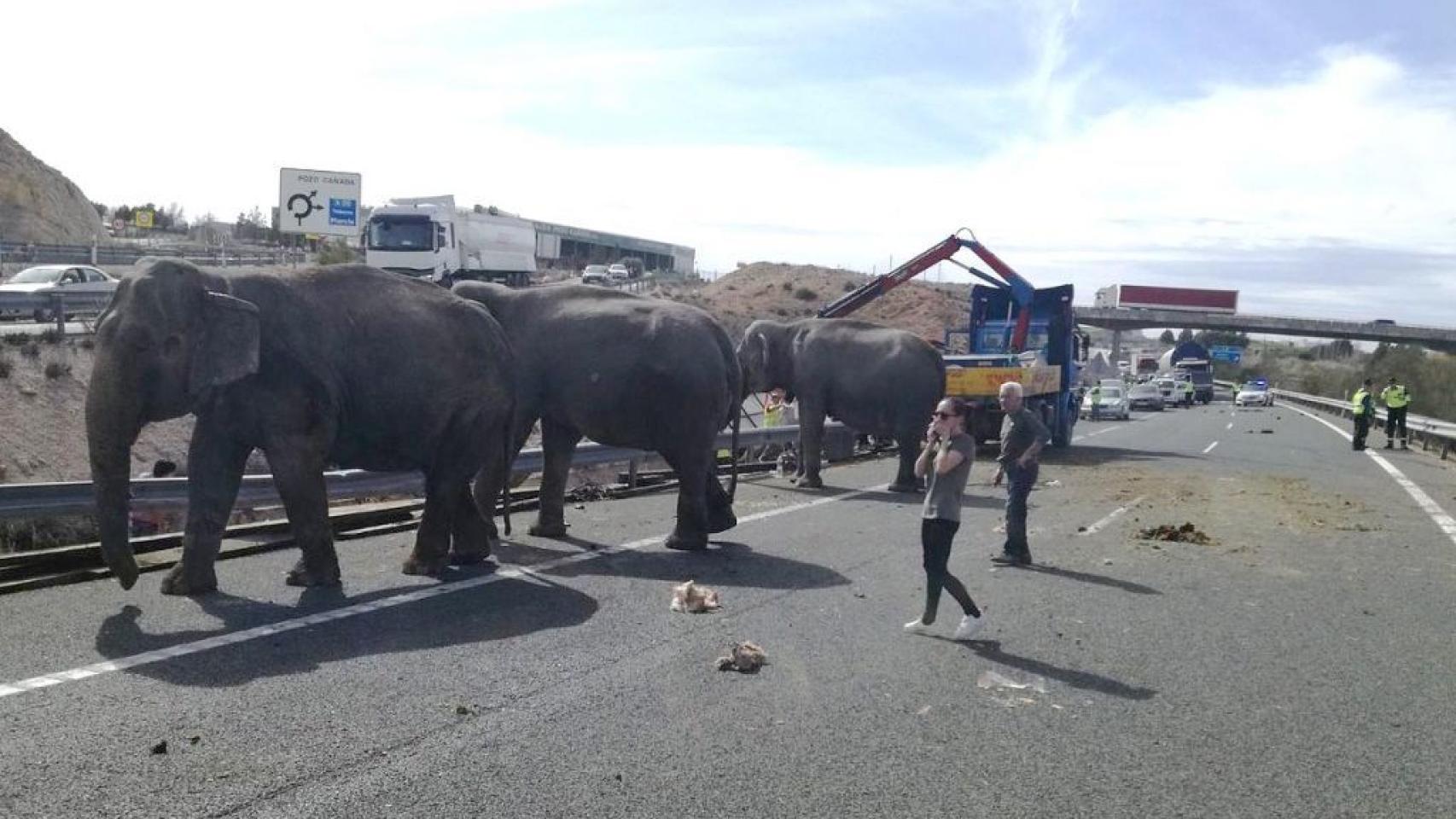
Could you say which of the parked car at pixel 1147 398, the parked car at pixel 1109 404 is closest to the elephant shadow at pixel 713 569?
the parked car at pixel 1109 404

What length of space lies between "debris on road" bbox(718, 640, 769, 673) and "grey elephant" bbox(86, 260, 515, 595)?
10.3 ft

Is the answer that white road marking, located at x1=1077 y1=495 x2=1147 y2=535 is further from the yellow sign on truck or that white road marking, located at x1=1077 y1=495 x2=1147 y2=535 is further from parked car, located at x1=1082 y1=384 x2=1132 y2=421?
parked car, located at x1=1082 y1=384 x2=1132 y2=421

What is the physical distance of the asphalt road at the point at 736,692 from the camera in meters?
5.27

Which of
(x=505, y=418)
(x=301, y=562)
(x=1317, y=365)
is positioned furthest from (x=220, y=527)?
(x=1317, y=365)

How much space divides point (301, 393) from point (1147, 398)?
57.4 m

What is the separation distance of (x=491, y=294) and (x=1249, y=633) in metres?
7.00

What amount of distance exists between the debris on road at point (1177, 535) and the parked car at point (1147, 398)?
49.6 meters

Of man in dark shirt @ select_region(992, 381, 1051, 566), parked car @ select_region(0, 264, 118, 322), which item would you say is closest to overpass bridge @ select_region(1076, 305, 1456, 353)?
parked car @ select_region(0, 264, 118, 322)

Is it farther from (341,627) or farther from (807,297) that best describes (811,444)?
(807,297)

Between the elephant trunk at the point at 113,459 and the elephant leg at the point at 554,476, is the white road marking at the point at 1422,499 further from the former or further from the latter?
the elephant trunk at the point at 113,459

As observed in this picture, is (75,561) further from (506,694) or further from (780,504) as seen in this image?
(780,504)

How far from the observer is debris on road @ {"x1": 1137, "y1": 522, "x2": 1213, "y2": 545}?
1345 cm

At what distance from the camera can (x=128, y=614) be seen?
7832mm

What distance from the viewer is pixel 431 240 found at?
4012 cm
